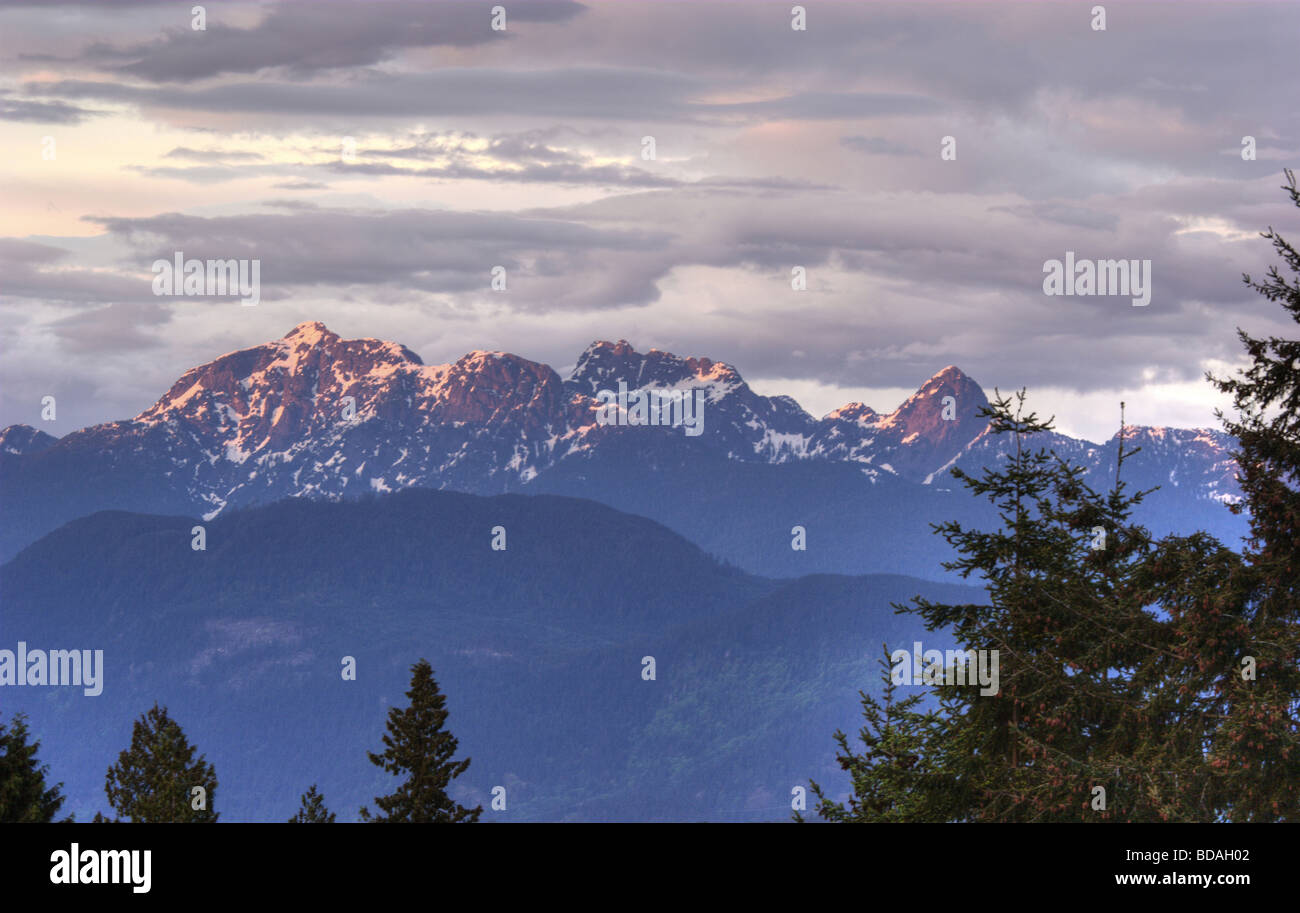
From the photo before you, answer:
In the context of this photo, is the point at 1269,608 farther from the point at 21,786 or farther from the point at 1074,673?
the point at 21,786

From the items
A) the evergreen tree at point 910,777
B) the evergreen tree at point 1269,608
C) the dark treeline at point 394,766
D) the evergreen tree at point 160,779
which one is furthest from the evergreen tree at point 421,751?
→ the evergreen tree at point 1269,608

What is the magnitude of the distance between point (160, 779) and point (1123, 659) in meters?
53.4

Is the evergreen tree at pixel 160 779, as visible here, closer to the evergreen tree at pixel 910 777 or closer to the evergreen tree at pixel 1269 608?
the evergreen tree at pixel 910 777

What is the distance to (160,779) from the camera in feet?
231

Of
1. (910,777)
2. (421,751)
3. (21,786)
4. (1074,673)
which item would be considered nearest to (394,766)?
(421,751)

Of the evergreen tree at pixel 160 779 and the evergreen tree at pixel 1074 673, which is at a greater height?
the evergreen tree at pixel 1074 673

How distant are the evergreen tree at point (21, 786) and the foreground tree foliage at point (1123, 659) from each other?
2716 centimetres

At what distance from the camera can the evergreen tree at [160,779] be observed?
65938mm

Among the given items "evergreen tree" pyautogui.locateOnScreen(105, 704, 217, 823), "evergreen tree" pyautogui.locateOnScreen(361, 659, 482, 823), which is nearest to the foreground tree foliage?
"evergreen tree" pyautogui.locateOnScreen(105, 704, 217, 823)

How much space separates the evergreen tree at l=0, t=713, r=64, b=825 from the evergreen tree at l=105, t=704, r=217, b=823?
1305 cm
